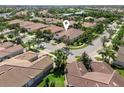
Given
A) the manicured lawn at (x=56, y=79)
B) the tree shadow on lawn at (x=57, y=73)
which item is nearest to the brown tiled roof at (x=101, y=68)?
the tree shadow on lawn at (x=57, y=73)

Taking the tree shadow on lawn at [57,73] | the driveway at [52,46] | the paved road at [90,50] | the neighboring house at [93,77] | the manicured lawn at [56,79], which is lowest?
the manicured lawn at [56,79]

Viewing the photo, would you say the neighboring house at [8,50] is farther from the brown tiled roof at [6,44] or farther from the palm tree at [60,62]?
the palm tree at [60,62]

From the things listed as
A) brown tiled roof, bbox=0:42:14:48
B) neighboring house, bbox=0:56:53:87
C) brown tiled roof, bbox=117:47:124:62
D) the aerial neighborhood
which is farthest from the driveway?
brown tiled roof, bbox=117:47:124:62

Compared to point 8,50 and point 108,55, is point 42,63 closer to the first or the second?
point 8,50

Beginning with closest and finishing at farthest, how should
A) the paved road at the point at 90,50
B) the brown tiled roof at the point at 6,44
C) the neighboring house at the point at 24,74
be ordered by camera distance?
the neighboring house at the point at 24,74
the paved road at the point at 90,50
the brown tiled roof at the point at 6,44

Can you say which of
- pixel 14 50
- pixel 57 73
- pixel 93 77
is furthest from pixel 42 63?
pixel 14 50

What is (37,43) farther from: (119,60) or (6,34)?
(119,60)
